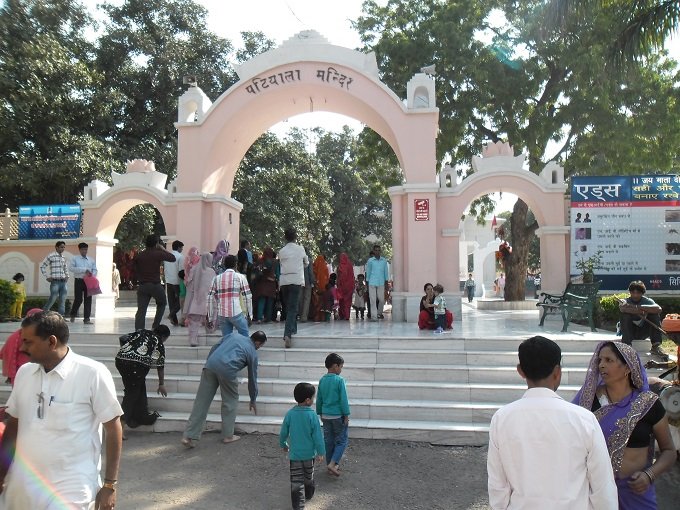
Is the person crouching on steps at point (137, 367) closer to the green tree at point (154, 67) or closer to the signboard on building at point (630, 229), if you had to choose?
the signboard on building at point (630, 229)

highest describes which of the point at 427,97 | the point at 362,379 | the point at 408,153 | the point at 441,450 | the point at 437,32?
the point at 437,32

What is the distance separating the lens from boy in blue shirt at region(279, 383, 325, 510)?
459cm

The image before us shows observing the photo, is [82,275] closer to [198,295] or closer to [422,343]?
[198,295]

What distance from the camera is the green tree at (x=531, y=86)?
15383 millimetres

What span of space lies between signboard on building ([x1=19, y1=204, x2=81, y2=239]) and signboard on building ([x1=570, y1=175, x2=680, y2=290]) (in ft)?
42.3

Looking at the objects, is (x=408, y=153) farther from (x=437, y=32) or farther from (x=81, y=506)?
(x=81, y=506)

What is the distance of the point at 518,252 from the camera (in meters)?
17.3

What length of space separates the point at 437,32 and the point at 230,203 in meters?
8.19

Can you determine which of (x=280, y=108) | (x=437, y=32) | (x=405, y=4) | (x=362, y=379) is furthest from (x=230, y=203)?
(x=405, y=4)

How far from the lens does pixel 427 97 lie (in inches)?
451

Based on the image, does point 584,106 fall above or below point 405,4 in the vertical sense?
below

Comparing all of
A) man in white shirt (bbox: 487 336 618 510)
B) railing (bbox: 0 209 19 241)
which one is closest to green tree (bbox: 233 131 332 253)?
Result: railing (bbox: 0 209 19 241)

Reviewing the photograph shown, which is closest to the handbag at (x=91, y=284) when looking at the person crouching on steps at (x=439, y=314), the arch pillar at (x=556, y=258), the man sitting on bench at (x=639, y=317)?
the person crouching on steps at (x=439, y=314)

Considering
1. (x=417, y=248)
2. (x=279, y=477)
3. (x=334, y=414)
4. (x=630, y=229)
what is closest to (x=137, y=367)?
(x=279, y=477)
